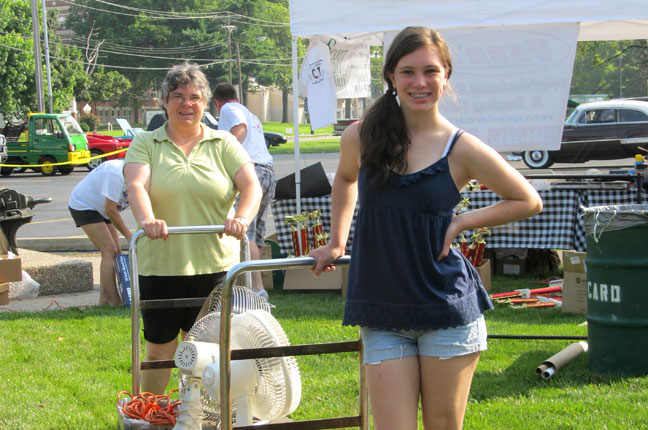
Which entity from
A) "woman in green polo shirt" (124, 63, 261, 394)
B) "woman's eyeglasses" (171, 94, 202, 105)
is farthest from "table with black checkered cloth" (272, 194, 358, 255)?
"woman's eyeglasses" (171, 94, 202, 105)

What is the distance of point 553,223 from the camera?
8.38 meters

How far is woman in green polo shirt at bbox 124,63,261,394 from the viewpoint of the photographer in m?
3.82

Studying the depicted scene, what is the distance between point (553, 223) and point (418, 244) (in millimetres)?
6193

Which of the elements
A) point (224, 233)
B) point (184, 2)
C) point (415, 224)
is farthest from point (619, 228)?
point (184, 2)

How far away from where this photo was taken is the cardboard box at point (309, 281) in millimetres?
8219

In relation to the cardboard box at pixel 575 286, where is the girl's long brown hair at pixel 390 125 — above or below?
above

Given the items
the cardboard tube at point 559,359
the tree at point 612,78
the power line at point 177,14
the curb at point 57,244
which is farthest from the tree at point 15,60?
the tree at point 612,78

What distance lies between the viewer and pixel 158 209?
386 centimetres

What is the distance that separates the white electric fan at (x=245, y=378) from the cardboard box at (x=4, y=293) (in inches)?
204

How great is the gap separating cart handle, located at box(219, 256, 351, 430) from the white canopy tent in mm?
5535

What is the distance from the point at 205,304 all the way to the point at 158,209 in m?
0.55

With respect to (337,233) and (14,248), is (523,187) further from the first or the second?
(14,248)

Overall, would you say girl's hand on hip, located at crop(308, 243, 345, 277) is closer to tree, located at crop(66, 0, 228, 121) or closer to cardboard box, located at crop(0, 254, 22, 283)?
cardboard box, located at crop(0, 254, 22, 283)

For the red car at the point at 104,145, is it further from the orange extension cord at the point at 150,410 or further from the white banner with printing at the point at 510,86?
the orange extension cord at the point at 150,410
